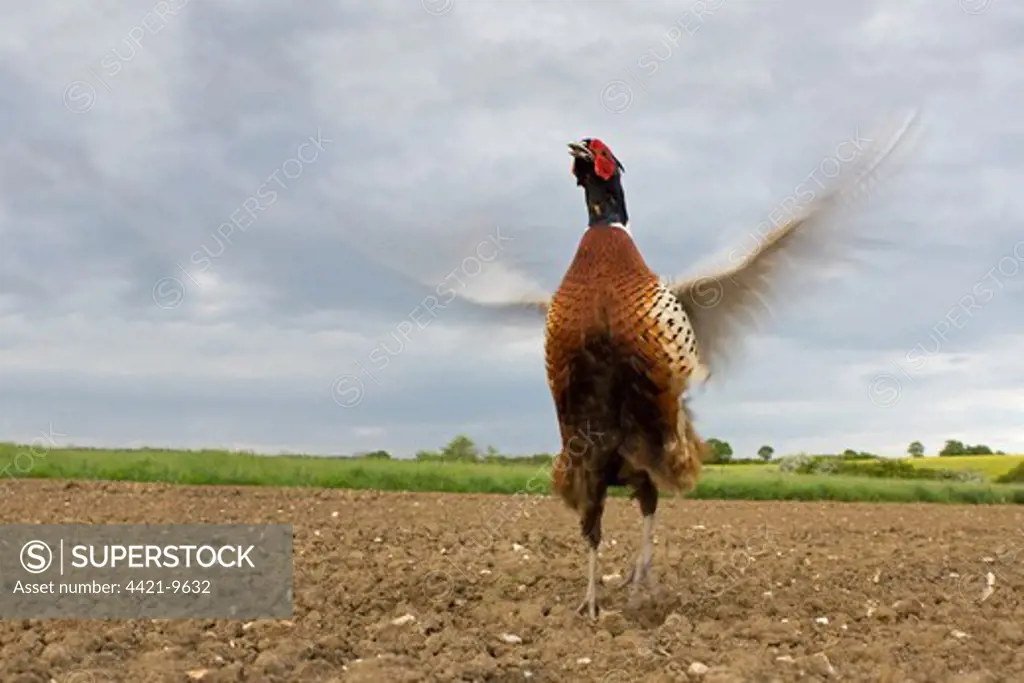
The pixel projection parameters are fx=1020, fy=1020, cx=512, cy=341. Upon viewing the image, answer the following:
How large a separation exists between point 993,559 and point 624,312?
14.8 feet

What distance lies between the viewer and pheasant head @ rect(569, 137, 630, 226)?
4934mm

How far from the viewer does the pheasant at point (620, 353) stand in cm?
488

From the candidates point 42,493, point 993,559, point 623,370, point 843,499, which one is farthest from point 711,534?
point 843,499

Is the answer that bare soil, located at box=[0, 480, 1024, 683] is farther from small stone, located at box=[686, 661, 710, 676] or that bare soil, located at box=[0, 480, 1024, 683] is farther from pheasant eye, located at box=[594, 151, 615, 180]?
pheasant eye, located at box=[594, 151, 615, 180]

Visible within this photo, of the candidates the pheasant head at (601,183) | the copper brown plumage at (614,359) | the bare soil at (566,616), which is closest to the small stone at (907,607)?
the bare soil at (566,616)

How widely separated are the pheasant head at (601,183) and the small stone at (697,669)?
2.10m

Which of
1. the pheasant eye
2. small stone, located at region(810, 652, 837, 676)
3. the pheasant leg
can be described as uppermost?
the pheasant eye

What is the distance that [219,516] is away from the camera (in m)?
9.70

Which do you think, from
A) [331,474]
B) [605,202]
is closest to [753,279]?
[605,202]

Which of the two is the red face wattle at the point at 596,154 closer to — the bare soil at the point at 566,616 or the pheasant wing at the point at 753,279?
the pheasant wing at the point at 753,279

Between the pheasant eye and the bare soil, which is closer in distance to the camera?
the bare soil

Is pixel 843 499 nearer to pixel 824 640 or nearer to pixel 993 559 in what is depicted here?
pixel 993 559

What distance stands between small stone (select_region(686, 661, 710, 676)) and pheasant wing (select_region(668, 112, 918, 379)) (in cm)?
162

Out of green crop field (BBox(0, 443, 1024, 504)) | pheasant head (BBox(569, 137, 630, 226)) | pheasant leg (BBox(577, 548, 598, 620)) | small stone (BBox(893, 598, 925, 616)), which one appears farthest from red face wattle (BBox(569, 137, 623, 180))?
green crop field (BBox(0, 443, 1024, 504))
